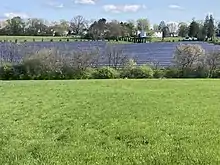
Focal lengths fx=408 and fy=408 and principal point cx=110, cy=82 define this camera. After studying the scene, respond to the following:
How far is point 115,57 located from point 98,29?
73948mm

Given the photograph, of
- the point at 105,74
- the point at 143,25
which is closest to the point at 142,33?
the point at 143,25

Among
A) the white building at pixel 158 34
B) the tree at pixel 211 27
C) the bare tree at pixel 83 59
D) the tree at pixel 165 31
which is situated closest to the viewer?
the bare tree at pixel 83 59

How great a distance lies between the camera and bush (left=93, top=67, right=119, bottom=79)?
3362 cm

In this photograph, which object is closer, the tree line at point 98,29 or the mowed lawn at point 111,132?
the mowed lawn at point 111,132

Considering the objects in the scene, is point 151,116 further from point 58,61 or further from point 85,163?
point 58,61

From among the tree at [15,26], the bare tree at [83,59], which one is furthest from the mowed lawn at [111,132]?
the tree at [15,26]

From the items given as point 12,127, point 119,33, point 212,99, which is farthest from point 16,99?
point 119,33

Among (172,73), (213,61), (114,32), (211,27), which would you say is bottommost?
(172,73)

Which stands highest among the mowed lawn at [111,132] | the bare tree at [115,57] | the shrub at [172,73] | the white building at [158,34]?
the mowed lawn at [111,132]

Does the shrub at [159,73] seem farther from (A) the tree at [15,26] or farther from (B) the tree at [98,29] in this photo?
(A) the tree at [15,26]

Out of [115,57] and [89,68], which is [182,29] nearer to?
[115,57]

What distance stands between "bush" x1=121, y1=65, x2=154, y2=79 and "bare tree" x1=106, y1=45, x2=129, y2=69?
4.14m

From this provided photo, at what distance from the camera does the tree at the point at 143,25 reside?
129 m

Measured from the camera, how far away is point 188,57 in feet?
125
